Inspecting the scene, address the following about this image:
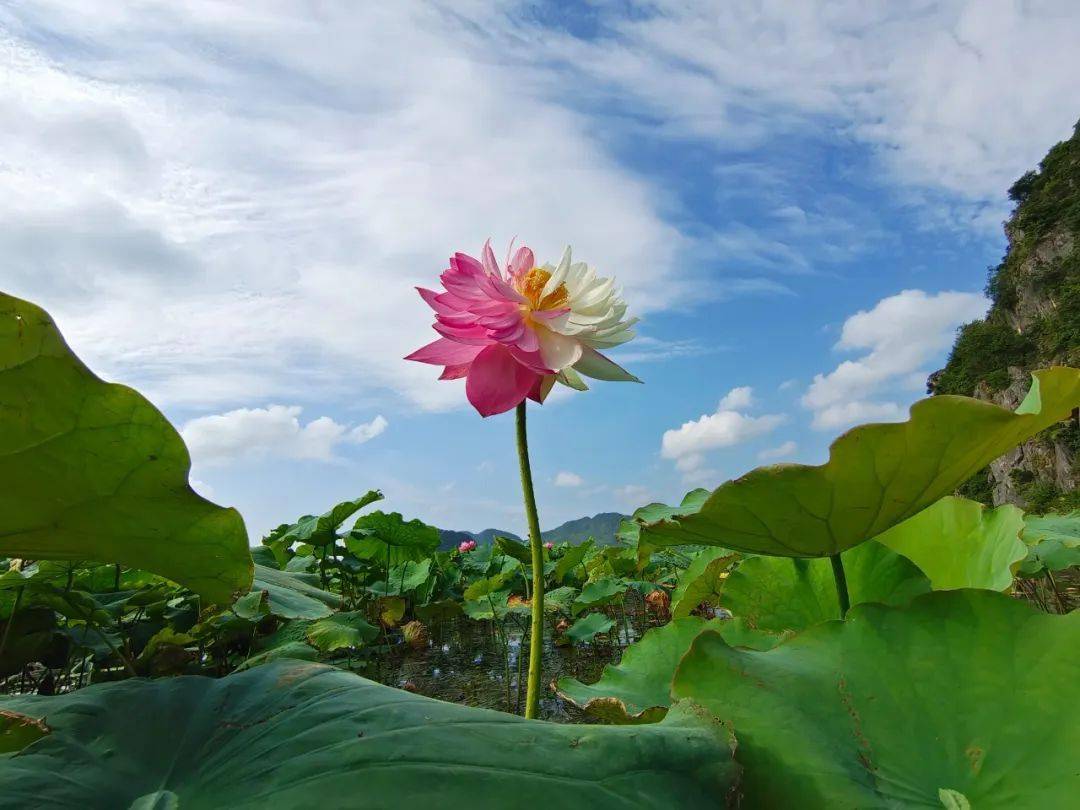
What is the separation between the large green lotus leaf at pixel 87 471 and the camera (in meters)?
0.53

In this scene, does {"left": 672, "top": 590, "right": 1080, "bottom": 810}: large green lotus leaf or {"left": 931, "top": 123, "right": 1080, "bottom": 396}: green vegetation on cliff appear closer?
{"left": 672, "top": 590, "right": 1080, "bottom": 810}: large green lotus leaf

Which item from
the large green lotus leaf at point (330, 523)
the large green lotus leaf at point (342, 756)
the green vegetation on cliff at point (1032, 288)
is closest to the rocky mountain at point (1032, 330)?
the green vegetation on cliff at point (1032, 288)

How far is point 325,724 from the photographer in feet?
1.64

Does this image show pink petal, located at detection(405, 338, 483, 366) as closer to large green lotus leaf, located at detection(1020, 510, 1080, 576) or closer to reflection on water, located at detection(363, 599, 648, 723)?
reflection on water, located at detection(363, 599, 648, 723)

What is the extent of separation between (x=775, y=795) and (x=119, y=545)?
0.60m

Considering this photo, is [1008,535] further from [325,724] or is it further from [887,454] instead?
[325,724]

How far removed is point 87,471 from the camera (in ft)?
1.90

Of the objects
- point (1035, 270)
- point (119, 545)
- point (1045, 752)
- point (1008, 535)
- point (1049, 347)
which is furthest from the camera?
point (1035, 270)

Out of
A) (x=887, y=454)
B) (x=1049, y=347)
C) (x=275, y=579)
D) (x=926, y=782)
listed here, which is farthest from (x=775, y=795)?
(x=1049, y=347)

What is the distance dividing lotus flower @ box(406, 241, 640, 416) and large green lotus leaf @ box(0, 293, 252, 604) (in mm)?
389

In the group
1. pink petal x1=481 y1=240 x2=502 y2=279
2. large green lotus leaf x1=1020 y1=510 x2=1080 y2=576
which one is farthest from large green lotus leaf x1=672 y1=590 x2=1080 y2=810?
large green lotus leaf x1=1020 y1=510 x2=1080 y2=576

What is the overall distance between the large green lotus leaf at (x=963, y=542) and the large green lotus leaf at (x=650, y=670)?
0.25m

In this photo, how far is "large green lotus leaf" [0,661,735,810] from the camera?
1.37 feet

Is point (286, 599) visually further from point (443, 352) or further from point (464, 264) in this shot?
point (464, 264)
